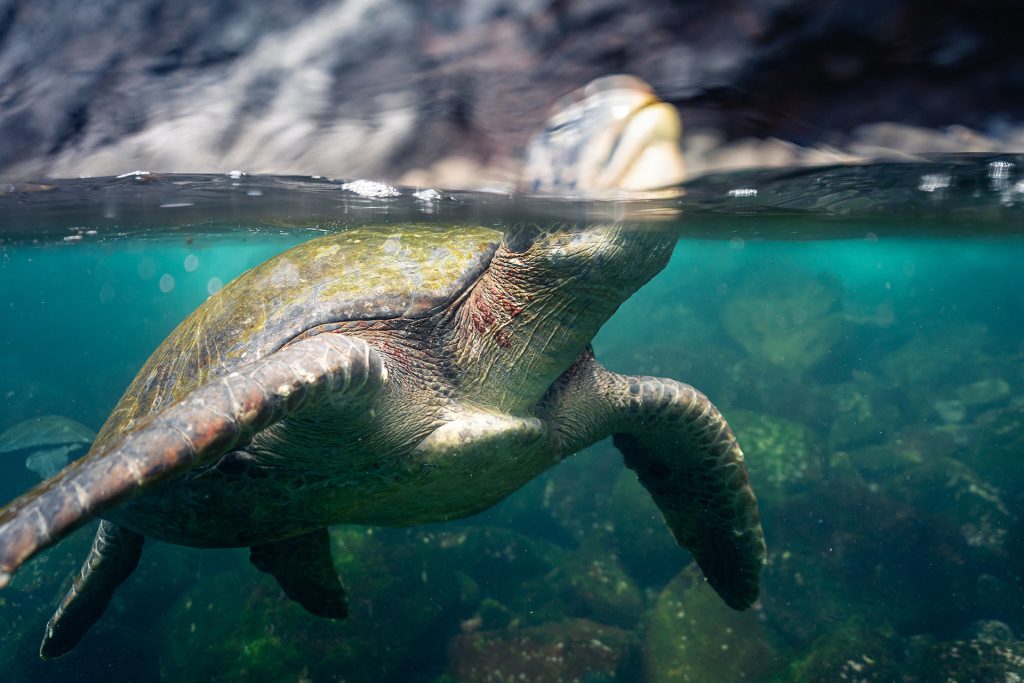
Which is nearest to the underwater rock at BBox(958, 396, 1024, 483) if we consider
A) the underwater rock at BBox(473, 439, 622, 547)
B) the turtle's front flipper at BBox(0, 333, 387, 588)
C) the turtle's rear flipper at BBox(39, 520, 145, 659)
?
the underwater rock at BBox(473, 439, 622, 547)

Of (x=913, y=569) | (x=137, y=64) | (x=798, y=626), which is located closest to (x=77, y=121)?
(x=137, y=64)

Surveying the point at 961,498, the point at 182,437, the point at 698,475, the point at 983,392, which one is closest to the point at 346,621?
the point at 698,475

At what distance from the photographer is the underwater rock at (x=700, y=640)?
7.50 metres

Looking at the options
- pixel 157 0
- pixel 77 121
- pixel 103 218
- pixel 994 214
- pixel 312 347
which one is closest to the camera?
pixel 157 0

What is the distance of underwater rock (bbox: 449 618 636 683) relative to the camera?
7.30 metres

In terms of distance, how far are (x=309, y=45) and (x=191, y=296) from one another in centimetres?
3577

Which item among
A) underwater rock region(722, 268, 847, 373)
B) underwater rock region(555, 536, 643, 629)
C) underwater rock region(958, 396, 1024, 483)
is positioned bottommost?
underwater rock region(555, 536, 643, 629)

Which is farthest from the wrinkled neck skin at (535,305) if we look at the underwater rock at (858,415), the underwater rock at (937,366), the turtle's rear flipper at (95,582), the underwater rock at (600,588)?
the underwater rock at (937,366)

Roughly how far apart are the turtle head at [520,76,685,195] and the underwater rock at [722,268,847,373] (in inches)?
642

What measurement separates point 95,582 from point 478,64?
5734 mm

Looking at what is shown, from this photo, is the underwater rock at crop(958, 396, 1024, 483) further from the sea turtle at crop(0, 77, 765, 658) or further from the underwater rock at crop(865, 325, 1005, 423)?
the sea turtle at crop(0, 77, 765, 658)

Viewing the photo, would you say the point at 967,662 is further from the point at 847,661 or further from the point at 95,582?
the point at 95,582

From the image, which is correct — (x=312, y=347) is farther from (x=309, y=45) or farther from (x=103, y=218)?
(x=103, y=218)

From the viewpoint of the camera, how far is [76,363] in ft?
88.0
